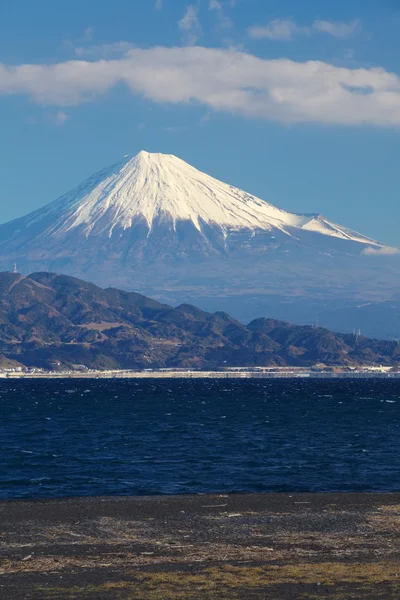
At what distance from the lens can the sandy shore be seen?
28.5 m

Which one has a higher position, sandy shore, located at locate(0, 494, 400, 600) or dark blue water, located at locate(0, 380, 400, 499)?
sandy shore, located at locate(0, 494, 400, 600)

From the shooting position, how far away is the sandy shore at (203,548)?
2850 cm

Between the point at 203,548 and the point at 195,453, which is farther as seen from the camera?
the point at 195,453

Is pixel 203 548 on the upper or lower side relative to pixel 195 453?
upper

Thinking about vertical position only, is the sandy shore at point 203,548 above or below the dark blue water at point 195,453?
above

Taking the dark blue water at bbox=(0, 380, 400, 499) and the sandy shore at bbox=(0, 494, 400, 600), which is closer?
the sandy shore at bbox=(0, 494, 400, 600)

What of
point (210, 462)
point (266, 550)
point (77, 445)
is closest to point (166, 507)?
point (266, 550)

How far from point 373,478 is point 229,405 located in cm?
10674

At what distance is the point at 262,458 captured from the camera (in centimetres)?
7312

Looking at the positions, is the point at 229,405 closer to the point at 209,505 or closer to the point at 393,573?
the point at 209,505

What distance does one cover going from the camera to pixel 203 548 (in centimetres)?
3438

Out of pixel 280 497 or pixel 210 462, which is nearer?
pixel 280 497

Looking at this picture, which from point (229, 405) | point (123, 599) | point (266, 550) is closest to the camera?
point (123, 599)

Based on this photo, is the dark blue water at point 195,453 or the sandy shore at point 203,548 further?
the dark blue water at point 195,453
